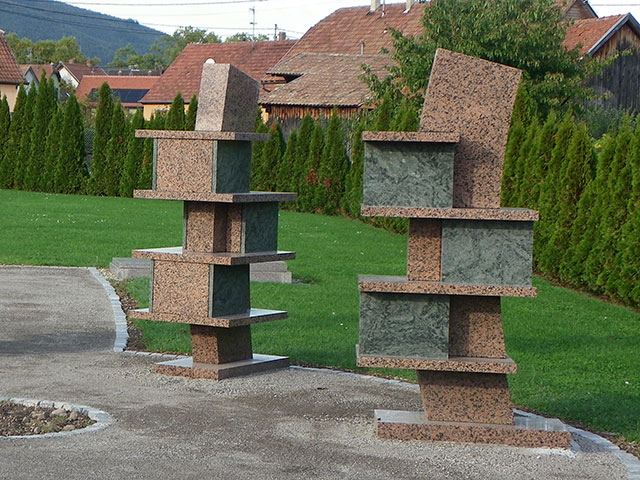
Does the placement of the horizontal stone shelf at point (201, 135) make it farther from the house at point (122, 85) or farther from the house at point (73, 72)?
the house at point (73, 72)

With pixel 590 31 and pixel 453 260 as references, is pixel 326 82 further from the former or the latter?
pixel 453 260

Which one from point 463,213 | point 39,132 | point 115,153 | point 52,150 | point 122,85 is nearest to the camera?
point 463,213

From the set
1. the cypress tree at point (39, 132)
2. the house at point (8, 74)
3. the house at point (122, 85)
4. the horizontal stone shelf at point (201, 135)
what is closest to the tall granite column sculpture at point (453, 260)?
the horizontal stone shelf at point (201, 135)

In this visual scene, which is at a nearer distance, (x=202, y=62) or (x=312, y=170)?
(x=312, y=170)

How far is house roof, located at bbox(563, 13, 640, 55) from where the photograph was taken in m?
35.4

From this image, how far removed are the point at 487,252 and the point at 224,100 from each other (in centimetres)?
281

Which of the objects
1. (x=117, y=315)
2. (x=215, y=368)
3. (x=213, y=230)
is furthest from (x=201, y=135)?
(x=117, y=315)

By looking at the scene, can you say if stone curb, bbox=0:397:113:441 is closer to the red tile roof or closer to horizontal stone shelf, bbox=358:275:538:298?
horizontal stone shelf, bbox=358:275:538:298

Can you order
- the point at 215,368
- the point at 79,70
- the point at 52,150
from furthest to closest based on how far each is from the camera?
the point at 79,70
the point at 52,150
the point at 215,368

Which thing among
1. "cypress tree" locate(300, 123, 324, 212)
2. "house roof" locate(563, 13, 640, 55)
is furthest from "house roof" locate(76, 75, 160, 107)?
"cypress tree" locate(300, 123, 324, 212)

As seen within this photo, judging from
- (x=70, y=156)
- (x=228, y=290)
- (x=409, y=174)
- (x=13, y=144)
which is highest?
(x=13, y=144)

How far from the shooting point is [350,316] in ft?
36.8

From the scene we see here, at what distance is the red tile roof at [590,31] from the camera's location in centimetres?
3543

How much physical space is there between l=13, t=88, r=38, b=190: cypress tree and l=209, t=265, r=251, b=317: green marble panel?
26.4 meters
